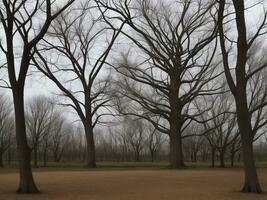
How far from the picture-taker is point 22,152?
1537cm

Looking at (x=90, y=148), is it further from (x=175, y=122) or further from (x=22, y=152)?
(x=22, y=152)

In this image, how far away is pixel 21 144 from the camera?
1541 centimetres

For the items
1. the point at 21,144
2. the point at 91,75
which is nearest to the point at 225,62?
the point at 21,144

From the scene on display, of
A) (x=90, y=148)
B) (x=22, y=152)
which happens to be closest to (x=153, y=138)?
(x=90, y=148)

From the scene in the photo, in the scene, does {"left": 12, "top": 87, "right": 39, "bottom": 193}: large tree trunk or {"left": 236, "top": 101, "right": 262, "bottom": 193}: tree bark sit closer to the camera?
{"left": 12, "top": 87, "right": 39, "bottom": 193}: large tree trunk

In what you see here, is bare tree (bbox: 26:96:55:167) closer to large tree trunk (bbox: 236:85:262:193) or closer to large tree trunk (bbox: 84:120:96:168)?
large tree trunk (bbox: 84:120:96:168)

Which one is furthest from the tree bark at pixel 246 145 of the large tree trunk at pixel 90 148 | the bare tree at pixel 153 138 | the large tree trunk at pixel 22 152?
the bare tree at pixel 153 138

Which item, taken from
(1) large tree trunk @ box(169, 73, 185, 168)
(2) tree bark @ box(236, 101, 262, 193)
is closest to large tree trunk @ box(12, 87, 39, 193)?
(2) tree bark @ box(236, 101, 262, 193)

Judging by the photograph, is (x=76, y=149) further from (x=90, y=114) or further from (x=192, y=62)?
(x=192, y=62)

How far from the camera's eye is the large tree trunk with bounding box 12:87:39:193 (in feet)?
48.9

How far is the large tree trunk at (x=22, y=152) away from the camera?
48.9 feet

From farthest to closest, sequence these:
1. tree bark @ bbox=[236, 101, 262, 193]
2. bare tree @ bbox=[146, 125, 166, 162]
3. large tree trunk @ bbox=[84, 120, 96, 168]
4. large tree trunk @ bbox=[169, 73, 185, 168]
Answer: bare tree @ bbox=[146, 125, 166, 162] < large tree trunk @ bbox=[84, 120, 96, 168] < large tree trunk @ bbox=[169, 73, 185, 168] < tree bark @ bbox=[236, 101, 262, 193]

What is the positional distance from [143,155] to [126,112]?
52.5 m

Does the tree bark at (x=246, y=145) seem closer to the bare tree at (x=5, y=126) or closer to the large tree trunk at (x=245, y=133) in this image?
the large tree trunk at (x=245, y=133)
